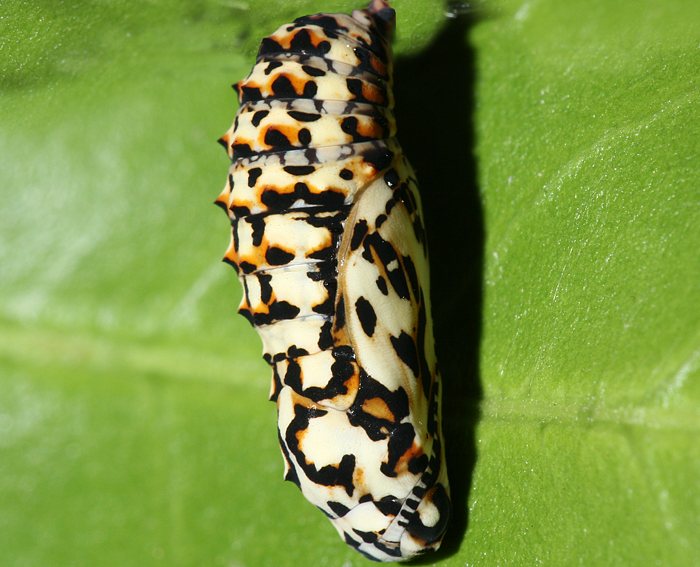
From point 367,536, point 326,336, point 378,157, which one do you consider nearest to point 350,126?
point 378,157

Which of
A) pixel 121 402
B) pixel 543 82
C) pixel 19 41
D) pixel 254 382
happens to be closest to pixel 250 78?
pixel 19 41

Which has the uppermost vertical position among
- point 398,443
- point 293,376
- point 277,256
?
point 277,256

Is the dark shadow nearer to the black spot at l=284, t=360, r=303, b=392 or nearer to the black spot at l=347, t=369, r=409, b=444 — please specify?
the black spot at l=347, t=369, r=409, b=444

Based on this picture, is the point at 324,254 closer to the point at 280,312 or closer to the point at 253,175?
the point at 280,312

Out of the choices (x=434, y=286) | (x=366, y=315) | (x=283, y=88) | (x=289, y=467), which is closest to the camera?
(x=366, y=315)

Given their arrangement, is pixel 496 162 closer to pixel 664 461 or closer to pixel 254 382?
pixel 664 461

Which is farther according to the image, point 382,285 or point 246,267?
point 246,267

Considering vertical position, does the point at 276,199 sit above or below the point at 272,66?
below
